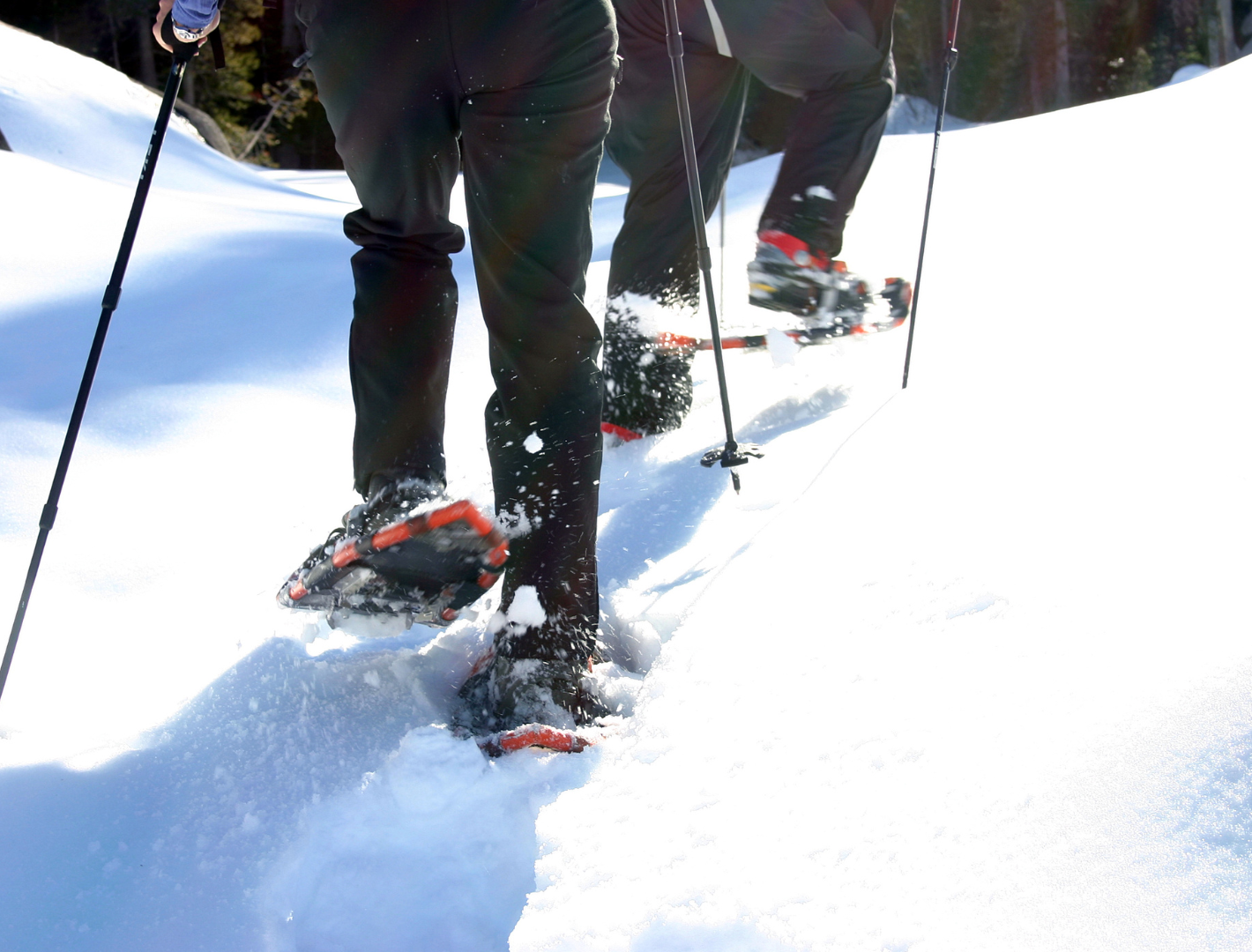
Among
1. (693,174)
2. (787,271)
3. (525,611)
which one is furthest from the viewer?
(787,271)

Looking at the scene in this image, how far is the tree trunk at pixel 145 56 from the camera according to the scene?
46.0 feet

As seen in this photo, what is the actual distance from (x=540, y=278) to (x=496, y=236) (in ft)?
0.25

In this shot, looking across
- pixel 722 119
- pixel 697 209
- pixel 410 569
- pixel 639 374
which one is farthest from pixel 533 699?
pixel 722 119

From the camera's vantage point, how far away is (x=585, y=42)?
1.16m

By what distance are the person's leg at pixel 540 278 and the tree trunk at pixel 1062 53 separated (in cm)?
1547

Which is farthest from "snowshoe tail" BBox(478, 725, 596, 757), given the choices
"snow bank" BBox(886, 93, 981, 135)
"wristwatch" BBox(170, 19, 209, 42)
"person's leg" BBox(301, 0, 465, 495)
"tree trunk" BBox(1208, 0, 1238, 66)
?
"tree trunk" BBox(1208, 0, 1238, 66)

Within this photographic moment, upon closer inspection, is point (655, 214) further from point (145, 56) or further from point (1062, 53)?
point (145, 56)

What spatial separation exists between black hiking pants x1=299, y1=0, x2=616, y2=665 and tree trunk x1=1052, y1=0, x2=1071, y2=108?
1549cm

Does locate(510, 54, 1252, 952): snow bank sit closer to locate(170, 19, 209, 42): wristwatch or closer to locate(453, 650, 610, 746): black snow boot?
locate(453, 650, 610, 746): black snow boot

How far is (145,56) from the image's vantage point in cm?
1404

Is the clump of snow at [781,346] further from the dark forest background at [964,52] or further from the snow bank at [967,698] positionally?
the dark forest background at [964,52]

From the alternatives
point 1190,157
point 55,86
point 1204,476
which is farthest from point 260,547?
point 55,86

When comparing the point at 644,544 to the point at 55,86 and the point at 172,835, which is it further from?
the point at 55,86

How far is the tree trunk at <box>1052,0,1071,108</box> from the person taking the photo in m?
14.2
